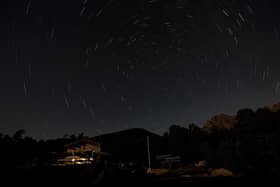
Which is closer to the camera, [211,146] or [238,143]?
[238,143]

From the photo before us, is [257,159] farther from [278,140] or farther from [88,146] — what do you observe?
[88,146]

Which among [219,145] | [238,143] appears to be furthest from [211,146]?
[238,143]

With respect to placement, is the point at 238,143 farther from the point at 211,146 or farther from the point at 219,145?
the point at 211,146

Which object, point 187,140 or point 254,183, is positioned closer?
point 254,183

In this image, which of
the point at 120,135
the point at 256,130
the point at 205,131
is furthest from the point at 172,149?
the point at 120,135

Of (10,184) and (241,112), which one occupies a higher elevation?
(241,112)

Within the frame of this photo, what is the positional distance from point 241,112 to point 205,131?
3.69m

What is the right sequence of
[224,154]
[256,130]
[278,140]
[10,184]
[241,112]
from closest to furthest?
1. [10,184]
2. [278,140]
3. [224,154]
4. [256,130]
5. [241,112]

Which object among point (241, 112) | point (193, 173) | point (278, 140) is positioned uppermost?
point (241, 112)

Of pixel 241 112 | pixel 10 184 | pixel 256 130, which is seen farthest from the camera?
pixel 241 112

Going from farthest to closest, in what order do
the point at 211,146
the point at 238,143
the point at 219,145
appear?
1. the point at 211,146
2. the point at 219,145
3. the point at 238,143

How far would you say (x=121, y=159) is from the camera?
95.4ft

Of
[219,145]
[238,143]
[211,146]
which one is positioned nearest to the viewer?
[238,143]

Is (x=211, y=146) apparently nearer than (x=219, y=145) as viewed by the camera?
No
